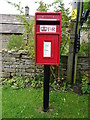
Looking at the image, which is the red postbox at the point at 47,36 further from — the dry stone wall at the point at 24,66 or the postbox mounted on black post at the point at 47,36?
the dry stone wall at the point at 24,66

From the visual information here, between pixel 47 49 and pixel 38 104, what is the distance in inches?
50.0

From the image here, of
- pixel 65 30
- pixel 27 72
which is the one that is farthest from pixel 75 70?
pixel 27 72

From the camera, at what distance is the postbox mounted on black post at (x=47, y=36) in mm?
2275

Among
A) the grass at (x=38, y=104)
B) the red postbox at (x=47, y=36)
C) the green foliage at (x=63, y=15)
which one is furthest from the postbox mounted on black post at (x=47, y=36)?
the green foliage at (x=63, y=15)

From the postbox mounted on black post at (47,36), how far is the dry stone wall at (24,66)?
64.6 inches

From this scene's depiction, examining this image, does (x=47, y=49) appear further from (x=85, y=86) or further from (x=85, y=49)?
(x=85, y=49)

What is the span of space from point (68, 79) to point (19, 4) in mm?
2482

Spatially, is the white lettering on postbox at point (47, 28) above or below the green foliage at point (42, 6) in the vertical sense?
below

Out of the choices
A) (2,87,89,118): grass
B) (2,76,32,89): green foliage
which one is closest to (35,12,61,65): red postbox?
(2,87,89,118): grass

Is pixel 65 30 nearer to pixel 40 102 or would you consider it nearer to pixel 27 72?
pixel 27 72

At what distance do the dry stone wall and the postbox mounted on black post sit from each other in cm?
164

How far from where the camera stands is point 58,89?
3691 mm

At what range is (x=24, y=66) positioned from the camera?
4.11m

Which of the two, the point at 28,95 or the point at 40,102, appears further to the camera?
the point at 28,95
